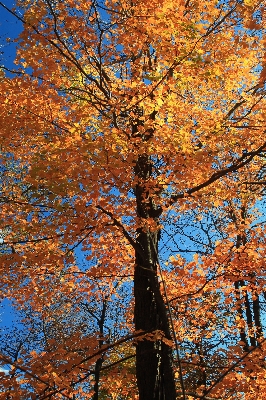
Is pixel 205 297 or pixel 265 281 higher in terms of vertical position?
pixel 205 297

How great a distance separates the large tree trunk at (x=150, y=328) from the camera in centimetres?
→ 471

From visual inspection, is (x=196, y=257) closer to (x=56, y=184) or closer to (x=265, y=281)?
(x=265, y=281)

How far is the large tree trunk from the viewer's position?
4.71 m

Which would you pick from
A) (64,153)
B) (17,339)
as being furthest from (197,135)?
(17,339)

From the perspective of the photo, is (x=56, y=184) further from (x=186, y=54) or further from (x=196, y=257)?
(x=196, y=257)

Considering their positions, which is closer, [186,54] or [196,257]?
[186,54]

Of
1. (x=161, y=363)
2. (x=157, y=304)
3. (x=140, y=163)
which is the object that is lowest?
(x=161, y=363)

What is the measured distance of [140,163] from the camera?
245 inches

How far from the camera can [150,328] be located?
16.8ft

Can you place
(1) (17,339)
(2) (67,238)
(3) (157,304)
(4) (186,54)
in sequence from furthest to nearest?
(1) (17,339) < (3) (157,304) < (2) (67,238) < (4) (186,54)

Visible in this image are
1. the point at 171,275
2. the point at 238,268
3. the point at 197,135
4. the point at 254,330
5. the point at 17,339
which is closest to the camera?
the point at 197,135

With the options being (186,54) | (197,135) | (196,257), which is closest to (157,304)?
(196,257)

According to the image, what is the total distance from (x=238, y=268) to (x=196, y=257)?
115cm

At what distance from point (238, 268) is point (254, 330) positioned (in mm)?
5166
